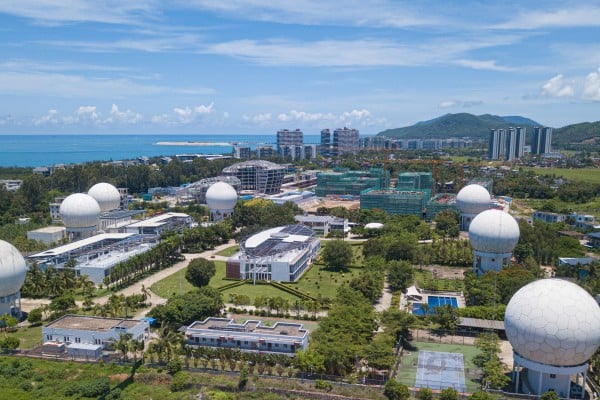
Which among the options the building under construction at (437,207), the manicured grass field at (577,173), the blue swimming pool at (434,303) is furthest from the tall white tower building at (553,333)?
the manicured grass field at (577,173)

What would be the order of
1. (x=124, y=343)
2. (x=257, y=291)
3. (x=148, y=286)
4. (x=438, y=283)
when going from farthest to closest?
(x=438, y=283) < (x=148, y=286) < (x=257, y=291) < (x=124, y=343)

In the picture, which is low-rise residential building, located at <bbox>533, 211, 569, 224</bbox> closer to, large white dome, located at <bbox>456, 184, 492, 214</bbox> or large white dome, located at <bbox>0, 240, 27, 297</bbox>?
large white dome, located at <bbox>456, 184, 492, 214</bbox>

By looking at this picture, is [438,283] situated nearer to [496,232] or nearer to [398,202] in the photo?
[496,232]

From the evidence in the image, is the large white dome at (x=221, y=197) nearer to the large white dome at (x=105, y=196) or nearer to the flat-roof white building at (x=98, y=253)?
the large white dome at (x=105, y=196)

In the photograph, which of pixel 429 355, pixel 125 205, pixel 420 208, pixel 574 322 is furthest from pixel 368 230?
pixel 125 205

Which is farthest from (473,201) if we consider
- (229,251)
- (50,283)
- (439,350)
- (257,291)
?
(50,283)
